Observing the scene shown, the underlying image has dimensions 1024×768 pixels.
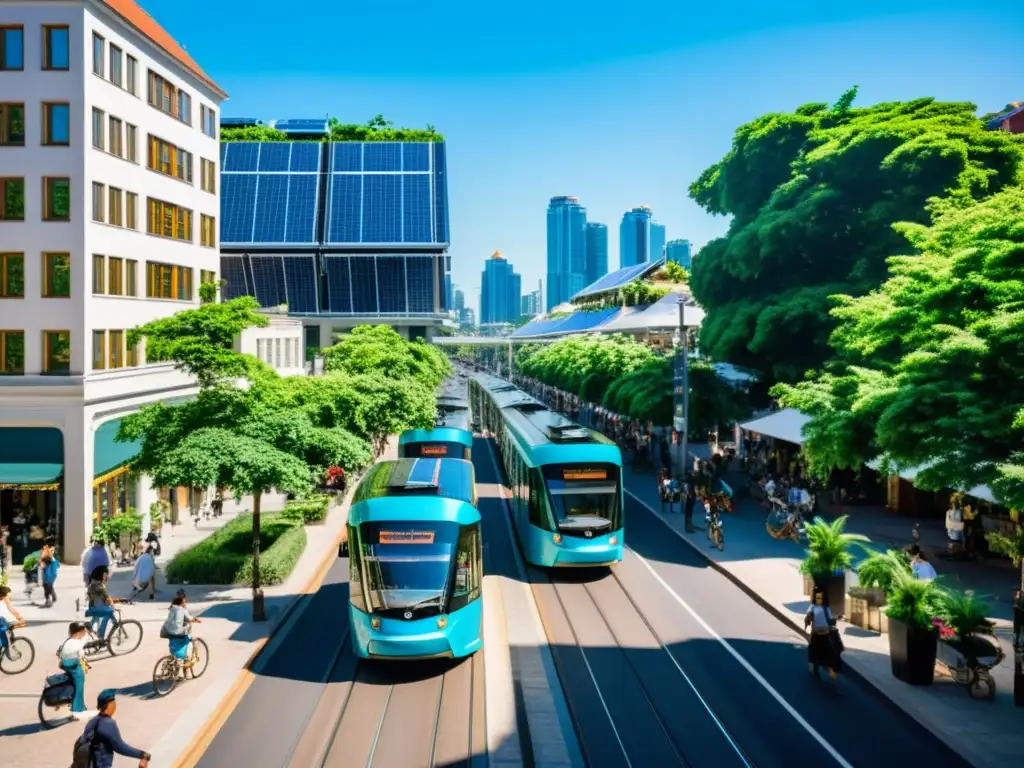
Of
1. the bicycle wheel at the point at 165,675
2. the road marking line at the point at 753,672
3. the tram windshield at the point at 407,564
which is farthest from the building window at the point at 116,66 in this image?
the road marking line at the point at 753,672

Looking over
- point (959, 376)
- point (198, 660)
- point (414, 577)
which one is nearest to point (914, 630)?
point (959, 376)

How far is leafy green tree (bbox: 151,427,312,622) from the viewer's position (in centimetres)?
2142

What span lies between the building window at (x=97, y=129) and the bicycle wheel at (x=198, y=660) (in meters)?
18.9

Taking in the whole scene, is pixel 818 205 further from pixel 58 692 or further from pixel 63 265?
pixel 58 692

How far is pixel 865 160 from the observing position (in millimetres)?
39750

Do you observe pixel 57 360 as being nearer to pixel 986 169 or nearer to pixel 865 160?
pixel 865 160

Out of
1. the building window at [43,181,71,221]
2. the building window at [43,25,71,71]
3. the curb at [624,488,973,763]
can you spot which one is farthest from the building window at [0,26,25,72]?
the curb at [624,488,973,763]

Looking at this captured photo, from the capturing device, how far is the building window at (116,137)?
30.4 metres

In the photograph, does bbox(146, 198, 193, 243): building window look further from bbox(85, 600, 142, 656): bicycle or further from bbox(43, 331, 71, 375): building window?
bbox(85, 600, 142, 656): bicycle

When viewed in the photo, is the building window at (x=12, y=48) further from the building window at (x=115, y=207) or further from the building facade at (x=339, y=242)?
the building facade at (x=339, y=242)

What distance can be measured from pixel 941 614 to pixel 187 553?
60.8 feet

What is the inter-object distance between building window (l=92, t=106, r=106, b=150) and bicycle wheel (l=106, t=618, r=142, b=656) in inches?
667

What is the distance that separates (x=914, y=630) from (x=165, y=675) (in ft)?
41.8

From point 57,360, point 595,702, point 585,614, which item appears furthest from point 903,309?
point 57,360
